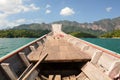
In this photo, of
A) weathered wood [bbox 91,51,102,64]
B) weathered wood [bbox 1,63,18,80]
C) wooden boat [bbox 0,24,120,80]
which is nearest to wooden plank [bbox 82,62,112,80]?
wooden boat [bbox 0,24,120,80]

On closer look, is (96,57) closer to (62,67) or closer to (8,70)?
(62,67)

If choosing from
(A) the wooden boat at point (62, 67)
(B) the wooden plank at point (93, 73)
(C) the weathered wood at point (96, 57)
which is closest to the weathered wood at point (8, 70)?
(A) the wooden boat at point (62, 67)

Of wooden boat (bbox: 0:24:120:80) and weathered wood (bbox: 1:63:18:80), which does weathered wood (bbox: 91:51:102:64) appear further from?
weathered wood (bbox: 1:63:18:80)

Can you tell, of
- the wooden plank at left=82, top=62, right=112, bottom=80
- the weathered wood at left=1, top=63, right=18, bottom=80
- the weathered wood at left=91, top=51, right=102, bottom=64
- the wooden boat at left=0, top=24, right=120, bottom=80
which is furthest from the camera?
the weathered wood at left=91, top=51, right=102, bottom=64

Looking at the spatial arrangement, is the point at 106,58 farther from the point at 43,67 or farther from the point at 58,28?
the point at 58,28

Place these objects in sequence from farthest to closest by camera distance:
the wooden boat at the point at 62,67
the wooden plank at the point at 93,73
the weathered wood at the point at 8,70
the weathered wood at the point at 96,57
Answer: the weathered wood at the point at 96,57 < the wooden plank at the point at 93,73 < the wooden boat at the point at 62,67 < the weathered wood at the point at 8,70

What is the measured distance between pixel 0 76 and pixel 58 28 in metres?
38.7

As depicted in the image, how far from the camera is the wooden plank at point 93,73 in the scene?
610 centimetres

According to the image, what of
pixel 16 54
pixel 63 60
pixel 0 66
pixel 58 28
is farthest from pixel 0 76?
pixel 58 28

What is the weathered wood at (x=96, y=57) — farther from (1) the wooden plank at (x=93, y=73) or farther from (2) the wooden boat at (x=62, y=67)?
(1) the wooden plank at (x=93, y=73)

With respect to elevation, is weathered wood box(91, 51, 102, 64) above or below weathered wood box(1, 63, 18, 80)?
below

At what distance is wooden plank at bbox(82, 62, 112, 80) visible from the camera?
6.10 meters

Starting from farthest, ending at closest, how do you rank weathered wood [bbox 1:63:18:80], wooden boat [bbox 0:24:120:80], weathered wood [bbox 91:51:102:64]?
weathered wood [bbox 91:51:102:64] → wooden boat [bbox 0:24:120:80] → weathered wood [bbox 1:63:18:80]

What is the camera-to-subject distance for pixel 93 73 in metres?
6.94
